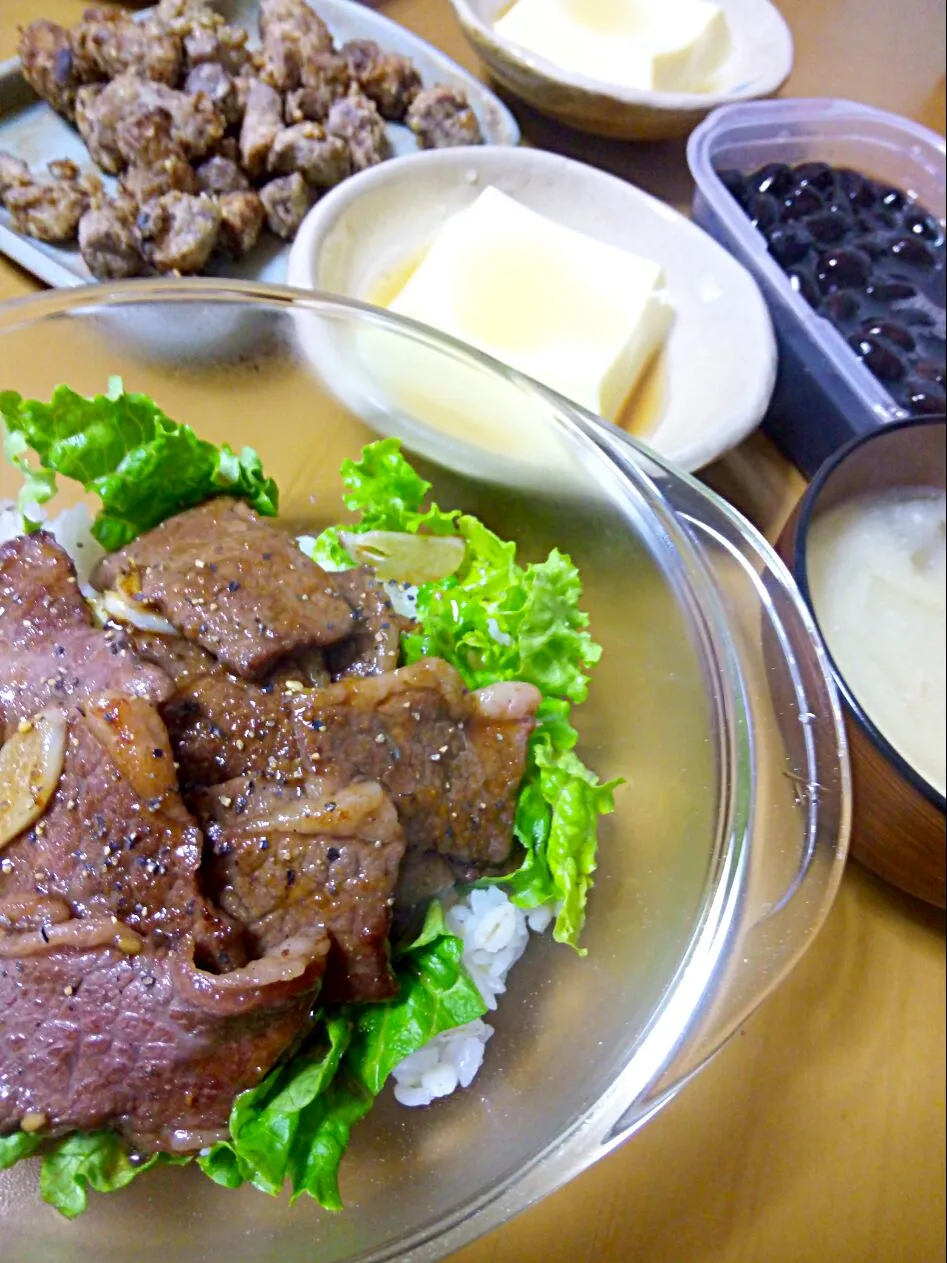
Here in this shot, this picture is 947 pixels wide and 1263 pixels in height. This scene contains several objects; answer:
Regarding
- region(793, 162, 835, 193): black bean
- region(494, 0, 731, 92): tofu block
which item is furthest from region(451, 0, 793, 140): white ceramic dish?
region(793, 162, 835, 193): black bean

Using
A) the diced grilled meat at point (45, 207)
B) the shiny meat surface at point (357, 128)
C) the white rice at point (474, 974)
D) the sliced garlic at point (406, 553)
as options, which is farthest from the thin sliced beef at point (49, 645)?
the shiny meat surface at point (357, 128)

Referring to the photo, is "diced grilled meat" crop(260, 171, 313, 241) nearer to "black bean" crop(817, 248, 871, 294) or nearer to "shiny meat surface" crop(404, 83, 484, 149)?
"shiny meat surface" crop(404, 83, 484, 149)

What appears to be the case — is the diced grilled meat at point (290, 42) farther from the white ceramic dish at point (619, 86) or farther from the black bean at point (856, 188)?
the black bean at point (856, 188)

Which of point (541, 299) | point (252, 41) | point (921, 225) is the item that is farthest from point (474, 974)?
point (252, 41)

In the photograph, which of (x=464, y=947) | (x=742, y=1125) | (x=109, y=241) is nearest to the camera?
(x=464, y=947)

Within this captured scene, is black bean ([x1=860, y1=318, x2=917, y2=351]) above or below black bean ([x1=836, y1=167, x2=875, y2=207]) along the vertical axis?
below

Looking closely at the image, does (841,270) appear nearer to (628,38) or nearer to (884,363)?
(884,363)
